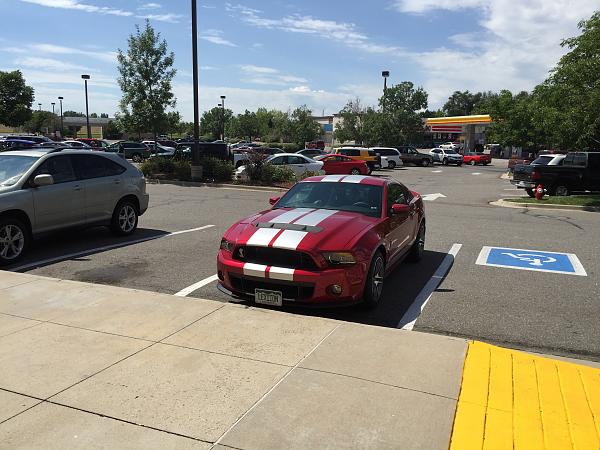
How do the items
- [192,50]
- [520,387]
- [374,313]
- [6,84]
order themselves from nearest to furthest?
[520,387] < [374,313] < [192,50] < [6,84]

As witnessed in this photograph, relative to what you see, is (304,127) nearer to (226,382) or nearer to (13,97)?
(13,97)

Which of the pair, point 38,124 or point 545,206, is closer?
point 545,206

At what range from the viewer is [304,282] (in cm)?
523

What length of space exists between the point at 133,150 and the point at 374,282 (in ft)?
127

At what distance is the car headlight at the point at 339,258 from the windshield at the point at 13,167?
17.8 ft

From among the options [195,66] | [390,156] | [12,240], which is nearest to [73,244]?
[12,240]

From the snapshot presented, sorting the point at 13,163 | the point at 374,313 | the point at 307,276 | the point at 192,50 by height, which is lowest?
the point at 374,313

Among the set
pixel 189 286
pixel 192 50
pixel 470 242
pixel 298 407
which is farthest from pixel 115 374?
pixel 192 50

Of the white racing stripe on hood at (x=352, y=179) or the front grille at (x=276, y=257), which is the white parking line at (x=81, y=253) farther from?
the white racing stripe on hood at (x=352, y=179)

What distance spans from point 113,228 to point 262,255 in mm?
5365

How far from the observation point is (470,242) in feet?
33.1

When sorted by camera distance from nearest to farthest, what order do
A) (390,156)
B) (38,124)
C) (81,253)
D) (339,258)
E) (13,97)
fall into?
(339,258) → (81,253) → (390,156) → (13,97) → (38,124)

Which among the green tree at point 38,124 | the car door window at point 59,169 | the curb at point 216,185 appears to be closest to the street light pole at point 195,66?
the curb at point 216,185

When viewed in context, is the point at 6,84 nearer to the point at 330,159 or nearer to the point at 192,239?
the point at 330,159
